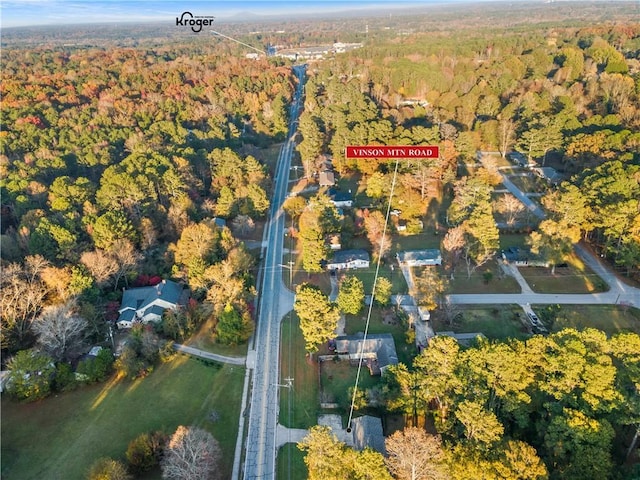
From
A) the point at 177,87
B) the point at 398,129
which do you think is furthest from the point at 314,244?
the point at 177,87

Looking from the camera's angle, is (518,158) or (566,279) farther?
(518,158)

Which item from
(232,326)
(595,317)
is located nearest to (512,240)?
(595,317)

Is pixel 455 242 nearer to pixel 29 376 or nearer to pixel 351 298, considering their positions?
pixel 351 298

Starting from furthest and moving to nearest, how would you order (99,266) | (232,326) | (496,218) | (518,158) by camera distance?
(518,158) → (496,218) → (99,266) → (232,326)

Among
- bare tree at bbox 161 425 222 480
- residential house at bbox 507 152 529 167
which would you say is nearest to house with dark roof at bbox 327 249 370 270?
bare tree at bbox 161 425 222 480

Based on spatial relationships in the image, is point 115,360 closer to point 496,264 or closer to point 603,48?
point 496,264

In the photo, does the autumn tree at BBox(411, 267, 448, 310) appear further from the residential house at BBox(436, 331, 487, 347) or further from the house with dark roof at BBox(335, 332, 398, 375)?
the house with dark roof at BBox(335, 332, 398, 375)
